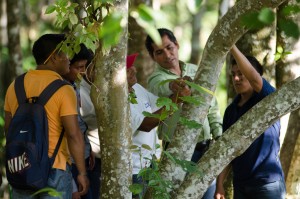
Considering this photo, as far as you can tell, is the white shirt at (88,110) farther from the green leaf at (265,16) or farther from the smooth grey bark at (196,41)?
the smooth grey bark at (196,41)

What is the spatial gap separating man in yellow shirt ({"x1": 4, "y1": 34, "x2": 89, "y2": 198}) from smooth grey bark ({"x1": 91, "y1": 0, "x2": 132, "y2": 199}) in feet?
0.76

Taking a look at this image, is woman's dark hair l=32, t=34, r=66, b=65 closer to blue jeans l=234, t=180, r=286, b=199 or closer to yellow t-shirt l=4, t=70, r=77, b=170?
yellow t-shirt l=4, t=70, r=77, b=170

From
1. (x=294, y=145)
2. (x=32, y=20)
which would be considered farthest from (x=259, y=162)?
(x=32, y=20)

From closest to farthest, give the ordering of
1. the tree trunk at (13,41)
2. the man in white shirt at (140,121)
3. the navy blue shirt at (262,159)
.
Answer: the man in white shirt at (140,121), the navy blue shirt at (262,159), the tree trunk at (13,41)

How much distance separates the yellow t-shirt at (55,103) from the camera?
5.57 metres

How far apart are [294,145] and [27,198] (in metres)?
3.45

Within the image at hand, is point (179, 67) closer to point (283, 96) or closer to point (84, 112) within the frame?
point (84, 112)

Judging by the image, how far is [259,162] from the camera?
6434mm

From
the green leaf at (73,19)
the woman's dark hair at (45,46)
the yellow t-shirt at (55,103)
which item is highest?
the green leaf at (73,19)

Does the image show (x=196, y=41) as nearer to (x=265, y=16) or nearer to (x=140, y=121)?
(x=140, y=121)

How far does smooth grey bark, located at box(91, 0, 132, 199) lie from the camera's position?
539 cm

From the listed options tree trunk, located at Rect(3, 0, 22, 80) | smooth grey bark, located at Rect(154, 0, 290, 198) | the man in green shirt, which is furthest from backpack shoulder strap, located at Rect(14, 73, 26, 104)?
tree trunk, located at Rect(3, 0, 22, 80)

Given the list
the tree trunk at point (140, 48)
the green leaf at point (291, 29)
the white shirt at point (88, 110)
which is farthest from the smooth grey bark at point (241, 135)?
the tree trunk at point (140, 48)

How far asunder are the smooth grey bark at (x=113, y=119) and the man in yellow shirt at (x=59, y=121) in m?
0.23
